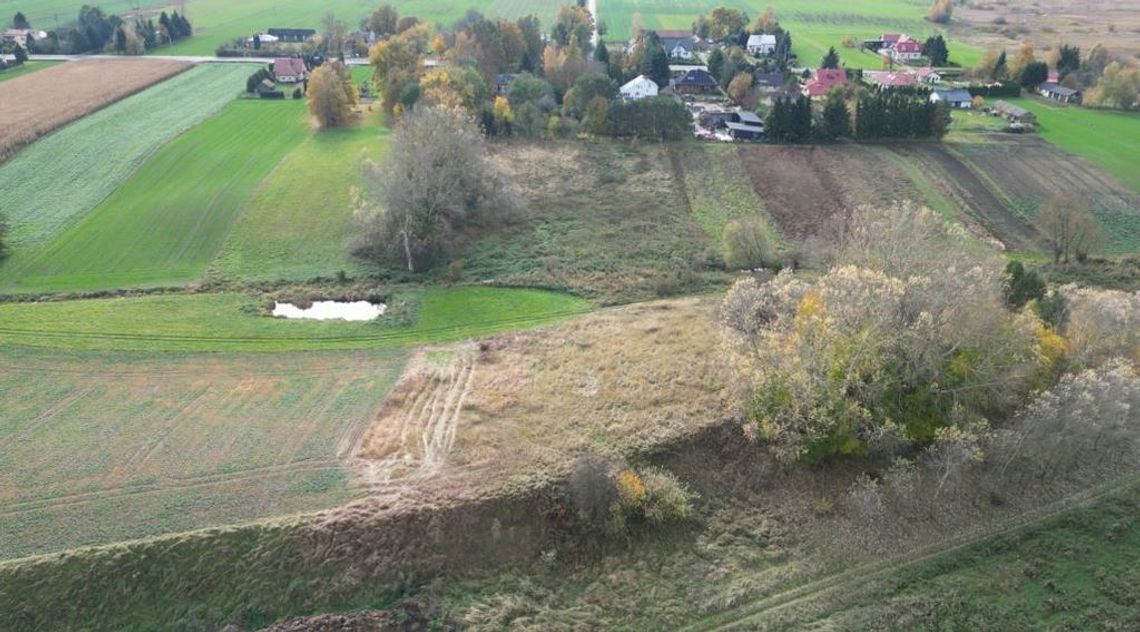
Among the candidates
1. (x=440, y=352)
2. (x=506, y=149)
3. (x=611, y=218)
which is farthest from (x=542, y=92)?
(x=440, y=352)

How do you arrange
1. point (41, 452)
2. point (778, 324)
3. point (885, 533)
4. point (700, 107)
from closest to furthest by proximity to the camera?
point (885, 533), point (41, 452), point (778, 324), point (700, 107)

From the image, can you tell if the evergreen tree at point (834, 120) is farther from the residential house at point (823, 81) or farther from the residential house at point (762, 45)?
the residential house at point (762, 45)

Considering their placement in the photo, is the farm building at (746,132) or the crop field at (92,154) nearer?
the crop field at (92,154)

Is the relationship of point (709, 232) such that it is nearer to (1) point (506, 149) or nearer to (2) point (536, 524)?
(1) point (506, 149)

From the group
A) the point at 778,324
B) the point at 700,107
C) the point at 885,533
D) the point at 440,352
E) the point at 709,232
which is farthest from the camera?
the point at 700,107

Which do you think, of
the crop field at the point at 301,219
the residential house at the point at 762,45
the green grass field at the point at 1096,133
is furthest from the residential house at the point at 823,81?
the crop field at the point at 301,219

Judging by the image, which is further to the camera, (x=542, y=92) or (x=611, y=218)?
(x=542, y=92)

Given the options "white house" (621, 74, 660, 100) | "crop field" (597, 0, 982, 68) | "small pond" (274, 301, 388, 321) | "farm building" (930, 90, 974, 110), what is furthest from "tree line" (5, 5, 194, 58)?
"farm building" (930, 90, 974, 110)

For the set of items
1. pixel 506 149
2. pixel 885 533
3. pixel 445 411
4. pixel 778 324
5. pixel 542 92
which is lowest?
pixel 885 533
